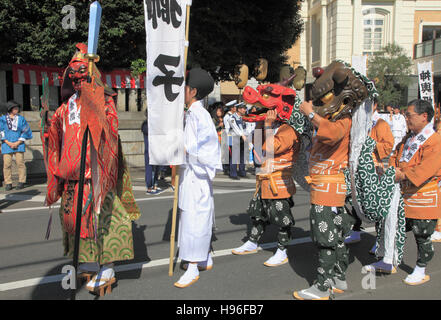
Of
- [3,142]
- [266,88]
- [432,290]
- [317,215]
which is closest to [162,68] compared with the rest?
[266,88]

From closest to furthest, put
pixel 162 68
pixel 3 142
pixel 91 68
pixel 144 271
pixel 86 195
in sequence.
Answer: pixel 91 68
pixel 86 195
pixel 162 68
pixel 144 271
pixel 3 142

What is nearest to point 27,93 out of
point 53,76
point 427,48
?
point 53,76

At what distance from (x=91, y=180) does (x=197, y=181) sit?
3.14 feet

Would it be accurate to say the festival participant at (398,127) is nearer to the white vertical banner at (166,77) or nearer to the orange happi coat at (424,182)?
the orange happi coat at (424,182)

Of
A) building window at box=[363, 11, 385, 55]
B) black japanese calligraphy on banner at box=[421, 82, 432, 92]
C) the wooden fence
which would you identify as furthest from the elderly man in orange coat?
building window at box=[363, 11, 385, 55]

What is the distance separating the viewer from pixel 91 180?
332 centimetres

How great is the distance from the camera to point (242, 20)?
9.85m

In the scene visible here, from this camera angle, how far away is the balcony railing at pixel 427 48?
2357 centimetres

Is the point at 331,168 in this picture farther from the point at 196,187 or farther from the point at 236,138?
the point at 236,138

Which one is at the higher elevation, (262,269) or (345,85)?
(345,85)

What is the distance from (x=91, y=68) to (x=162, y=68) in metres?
0.68

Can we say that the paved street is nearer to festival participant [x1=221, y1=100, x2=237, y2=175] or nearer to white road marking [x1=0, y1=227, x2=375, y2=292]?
white road marking [x1=0, y1=227, x2=375, y2=292]

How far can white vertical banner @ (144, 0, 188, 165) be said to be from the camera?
3529 mm

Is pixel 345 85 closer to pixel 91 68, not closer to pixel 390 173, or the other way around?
pixel 390 173
